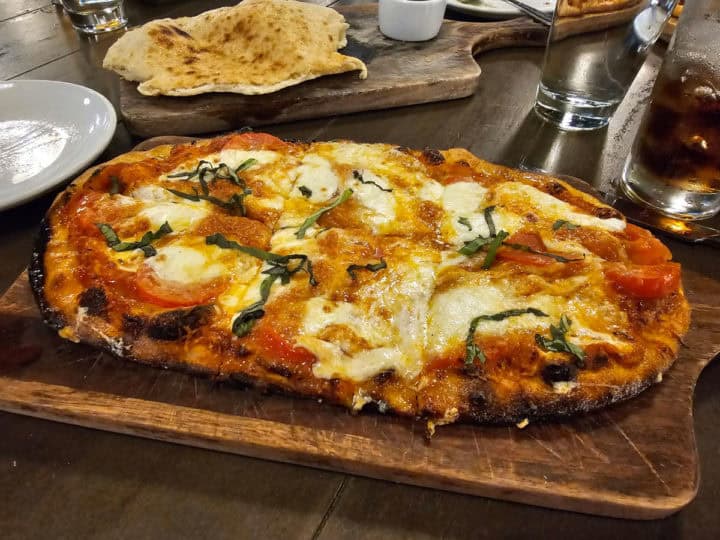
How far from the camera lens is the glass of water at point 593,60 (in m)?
2.15

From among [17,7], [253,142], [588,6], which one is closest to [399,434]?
[253,142]

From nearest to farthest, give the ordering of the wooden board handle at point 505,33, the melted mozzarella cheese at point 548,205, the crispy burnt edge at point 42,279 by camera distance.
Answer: the crispy burnt edge at point 42,279, the melted mozzarella cheese at point 548,205, the wooden board handle at point 505,33

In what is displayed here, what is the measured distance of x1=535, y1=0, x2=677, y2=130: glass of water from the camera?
2150mm

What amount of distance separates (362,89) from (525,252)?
1.37 m

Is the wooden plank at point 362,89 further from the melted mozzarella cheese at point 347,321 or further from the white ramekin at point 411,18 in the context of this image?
the melted mozzarella cheese at point 347,321

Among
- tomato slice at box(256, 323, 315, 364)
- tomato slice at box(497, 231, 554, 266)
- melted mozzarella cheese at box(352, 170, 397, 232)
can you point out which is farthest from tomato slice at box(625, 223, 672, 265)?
tomato slice at box(256, 323, 315, 364)

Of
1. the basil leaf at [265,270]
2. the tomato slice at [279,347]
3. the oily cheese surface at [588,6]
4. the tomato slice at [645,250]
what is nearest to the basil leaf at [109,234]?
the basil leaf at [265,270]

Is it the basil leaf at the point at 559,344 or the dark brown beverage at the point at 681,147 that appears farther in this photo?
the dark brown beverage at the point at 681,147

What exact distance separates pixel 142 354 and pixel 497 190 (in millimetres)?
1078

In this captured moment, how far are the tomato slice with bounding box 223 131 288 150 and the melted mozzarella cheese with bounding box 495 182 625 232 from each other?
75 centimetres

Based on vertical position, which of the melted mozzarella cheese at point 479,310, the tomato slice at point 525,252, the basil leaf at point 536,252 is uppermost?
the basil leaf at point 536,252

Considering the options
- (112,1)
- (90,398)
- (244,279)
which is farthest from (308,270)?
(112,1)

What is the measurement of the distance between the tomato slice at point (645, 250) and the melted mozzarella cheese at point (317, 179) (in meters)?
0.85

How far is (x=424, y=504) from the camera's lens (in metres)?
1.13
